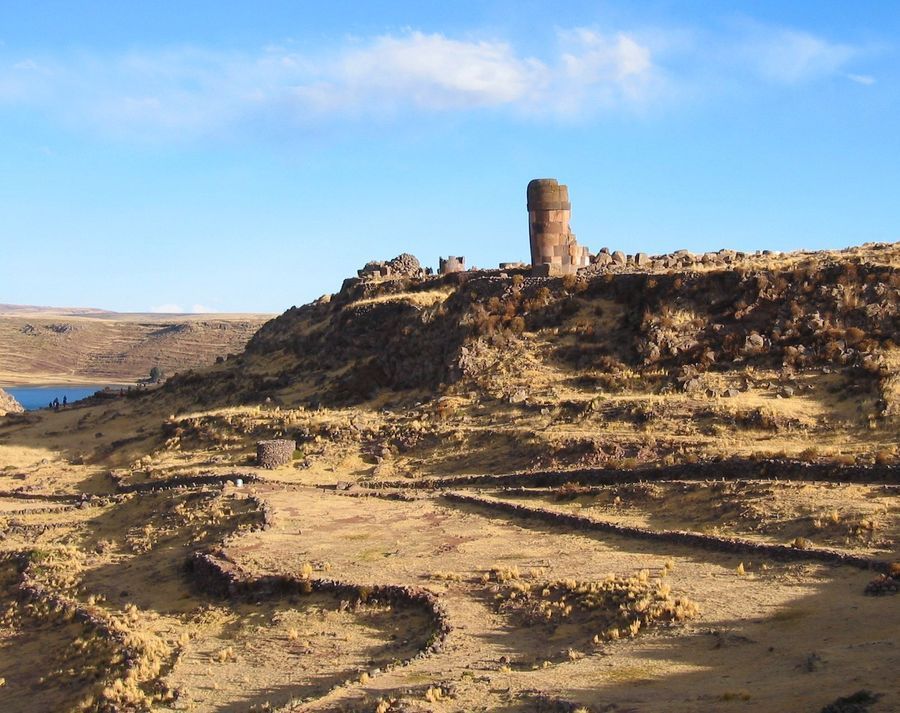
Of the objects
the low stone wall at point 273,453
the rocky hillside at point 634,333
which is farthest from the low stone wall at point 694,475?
the rocky hillside at point 634,333

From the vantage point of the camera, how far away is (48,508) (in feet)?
88.3

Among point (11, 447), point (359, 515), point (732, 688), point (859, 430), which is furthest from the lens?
point (11, 447)

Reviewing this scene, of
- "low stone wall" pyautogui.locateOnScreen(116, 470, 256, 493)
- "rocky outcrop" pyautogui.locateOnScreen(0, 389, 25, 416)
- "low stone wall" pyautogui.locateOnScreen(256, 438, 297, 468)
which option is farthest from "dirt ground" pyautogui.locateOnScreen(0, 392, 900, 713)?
"rocky outcrop" pyautogui.locateOnScreen(0, 389, 25, 416)

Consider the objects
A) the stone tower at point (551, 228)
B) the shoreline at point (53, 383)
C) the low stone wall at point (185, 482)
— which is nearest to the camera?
the low stone wall at point (185, 482)

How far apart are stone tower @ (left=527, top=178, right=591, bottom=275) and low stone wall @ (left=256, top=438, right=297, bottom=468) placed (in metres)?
10.1

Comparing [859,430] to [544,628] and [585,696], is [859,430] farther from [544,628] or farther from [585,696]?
[585,696]

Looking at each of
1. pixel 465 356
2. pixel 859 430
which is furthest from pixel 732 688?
pixel 465 356

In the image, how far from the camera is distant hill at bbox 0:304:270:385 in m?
117

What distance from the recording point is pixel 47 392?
10325 cm

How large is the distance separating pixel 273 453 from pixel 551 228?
11.1 meters

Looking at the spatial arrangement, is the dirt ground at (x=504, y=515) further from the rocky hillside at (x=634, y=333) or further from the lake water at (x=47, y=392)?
the lake water at (x=47, y=392)

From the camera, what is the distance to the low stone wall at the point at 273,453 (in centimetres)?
2875

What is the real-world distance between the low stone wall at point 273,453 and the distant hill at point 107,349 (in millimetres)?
81065

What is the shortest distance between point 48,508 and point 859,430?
18.1 metres
